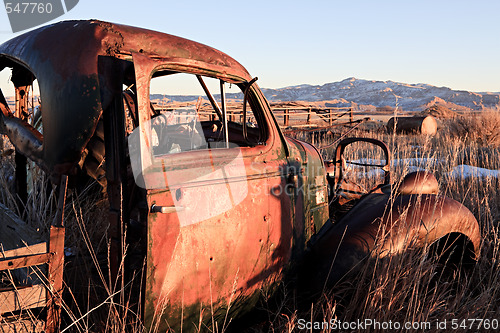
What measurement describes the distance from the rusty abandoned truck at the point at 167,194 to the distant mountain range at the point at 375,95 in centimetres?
8446

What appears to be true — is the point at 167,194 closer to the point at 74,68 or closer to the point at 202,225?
the point at 202,225

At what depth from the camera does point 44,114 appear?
1774mm

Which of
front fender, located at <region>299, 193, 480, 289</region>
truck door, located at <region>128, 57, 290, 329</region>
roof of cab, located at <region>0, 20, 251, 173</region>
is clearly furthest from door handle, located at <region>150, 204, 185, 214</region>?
front fender, located at <region>299, 193, 480, 289</region>

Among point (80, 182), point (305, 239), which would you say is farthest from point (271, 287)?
point (80, 182)

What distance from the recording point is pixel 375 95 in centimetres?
10675

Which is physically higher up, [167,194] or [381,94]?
[381,94]

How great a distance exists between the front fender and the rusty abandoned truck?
0.03 feet

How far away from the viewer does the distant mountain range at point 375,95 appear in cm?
8859

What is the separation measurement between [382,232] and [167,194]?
60.3 inches

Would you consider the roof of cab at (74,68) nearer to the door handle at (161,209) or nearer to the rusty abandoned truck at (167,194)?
the rusty abandoned truck at (167,194)

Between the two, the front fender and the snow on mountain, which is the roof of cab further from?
the snow on mountain

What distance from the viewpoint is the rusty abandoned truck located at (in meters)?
1.72

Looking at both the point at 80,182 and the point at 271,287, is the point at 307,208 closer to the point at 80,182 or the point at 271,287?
the point at 271,287

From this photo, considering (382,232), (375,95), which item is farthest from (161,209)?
(375,95)
